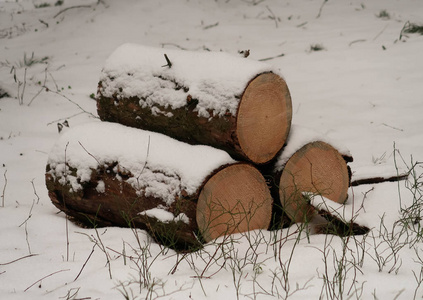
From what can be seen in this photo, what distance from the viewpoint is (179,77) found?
2.76 m

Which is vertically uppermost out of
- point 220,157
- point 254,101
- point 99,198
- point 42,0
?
point 254,101

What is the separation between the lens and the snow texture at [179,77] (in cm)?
255

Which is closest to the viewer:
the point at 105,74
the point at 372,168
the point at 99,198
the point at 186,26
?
the point at 99,198

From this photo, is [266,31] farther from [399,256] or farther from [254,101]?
[399,256]

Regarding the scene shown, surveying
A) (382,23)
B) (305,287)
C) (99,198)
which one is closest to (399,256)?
(305,287)

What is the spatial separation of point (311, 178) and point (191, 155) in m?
0.78

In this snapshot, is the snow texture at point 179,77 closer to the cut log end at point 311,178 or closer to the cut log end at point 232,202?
the cut log end at point 232,202

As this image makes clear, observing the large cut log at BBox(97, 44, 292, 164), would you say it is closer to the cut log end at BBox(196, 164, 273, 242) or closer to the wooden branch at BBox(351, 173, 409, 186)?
the cut log end at BBox(196, 164, 273, 242)

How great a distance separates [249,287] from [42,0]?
9.61 m

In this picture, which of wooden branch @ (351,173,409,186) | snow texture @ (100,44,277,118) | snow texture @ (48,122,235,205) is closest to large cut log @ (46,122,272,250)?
snow texture @ (48,122,235,205)

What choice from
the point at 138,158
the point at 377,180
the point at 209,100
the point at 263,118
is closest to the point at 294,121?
the point at 377,180

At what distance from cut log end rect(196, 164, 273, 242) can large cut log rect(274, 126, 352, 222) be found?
14cm

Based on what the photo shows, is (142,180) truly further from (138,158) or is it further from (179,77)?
(179,77)

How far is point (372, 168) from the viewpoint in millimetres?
3488
